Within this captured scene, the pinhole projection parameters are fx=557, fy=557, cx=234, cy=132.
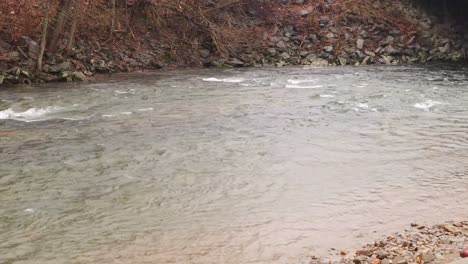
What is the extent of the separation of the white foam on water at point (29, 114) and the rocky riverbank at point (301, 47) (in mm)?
4561

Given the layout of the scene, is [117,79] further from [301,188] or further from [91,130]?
[301,188]

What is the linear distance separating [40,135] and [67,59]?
9.29m

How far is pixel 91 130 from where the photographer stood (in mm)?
10867

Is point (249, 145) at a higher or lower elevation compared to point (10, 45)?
lower

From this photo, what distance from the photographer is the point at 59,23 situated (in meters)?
19.1

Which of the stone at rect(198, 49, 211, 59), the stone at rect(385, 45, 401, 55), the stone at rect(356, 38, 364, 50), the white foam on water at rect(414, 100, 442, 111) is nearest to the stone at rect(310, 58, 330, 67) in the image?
the stone at rect(356, 38, 364, 50)

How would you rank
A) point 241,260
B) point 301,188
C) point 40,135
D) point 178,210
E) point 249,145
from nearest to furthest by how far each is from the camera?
point 241,260, point 178,210, point 301,188, point 249,145, point 40,135

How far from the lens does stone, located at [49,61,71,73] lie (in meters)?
18.0

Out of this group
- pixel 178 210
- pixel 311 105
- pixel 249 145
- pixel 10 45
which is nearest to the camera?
pixel 178 210

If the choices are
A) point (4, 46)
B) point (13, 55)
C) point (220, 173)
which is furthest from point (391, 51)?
point (220, 173)

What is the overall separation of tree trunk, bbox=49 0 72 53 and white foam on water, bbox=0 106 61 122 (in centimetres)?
632

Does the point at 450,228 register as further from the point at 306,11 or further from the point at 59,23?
the point at 306,11

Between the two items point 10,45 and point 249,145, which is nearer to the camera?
point 249,145

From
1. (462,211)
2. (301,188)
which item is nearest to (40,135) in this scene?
(301,188)
